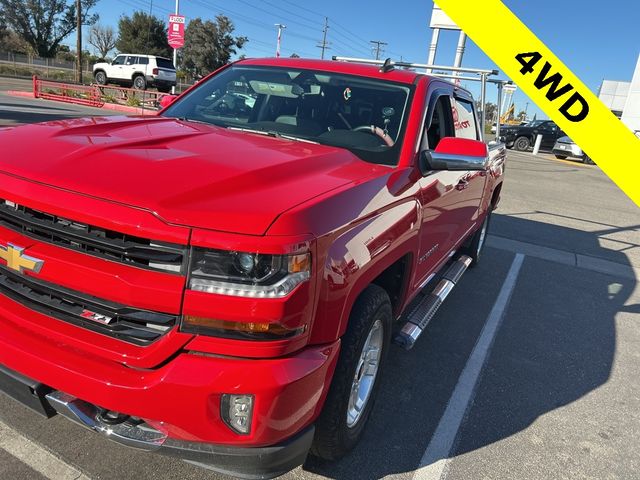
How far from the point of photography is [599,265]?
23.3ft

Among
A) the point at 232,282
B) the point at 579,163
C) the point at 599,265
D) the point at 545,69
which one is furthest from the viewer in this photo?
the point at 579,163

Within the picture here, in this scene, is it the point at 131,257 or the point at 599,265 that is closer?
the point at 131,257

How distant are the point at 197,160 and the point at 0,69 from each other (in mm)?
55617

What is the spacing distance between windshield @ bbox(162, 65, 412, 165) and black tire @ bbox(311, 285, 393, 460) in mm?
906

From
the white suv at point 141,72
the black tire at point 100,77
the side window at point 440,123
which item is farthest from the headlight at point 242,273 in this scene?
the black tire at point 100,77

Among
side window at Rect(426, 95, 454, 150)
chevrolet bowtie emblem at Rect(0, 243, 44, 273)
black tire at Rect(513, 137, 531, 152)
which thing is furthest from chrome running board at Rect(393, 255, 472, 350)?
black tire at Rect(513, 137, 531, 152)

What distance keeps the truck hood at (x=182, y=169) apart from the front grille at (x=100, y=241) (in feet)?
0.39

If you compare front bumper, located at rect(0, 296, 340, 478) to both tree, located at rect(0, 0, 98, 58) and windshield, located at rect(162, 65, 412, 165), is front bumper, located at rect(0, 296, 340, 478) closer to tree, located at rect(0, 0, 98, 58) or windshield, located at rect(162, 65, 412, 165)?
windshield, located at rect(162, 65, 412, 165)

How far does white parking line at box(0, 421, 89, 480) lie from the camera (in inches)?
89.5

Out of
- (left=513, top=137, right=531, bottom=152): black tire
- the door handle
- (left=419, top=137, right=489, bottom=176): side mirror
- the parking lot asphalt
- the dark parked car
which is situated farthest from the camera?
(left=513, top=137, right=531, bottom=152): black tire

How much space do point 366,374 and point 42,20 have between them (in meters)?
79.3

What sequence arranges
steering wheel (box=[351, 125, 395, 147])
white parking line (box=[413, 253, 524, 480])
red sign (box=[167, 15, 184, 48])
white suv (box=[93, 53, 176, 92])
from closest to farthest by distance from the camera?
white parking line (box=[413, 253, 524, 480]) < steering wheel (box=[351, 125, 395, 147]) < red sign (box=[167, 15, 184, 48]) < white suv (box=[93, 53, 176, 92])

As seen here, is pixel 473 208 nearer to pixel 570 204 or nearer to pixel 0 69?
pixel 570 204

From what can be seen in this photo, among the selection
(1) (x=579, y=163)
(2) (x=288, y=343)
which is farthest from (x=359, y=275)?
(1) (x=579, y=163)
